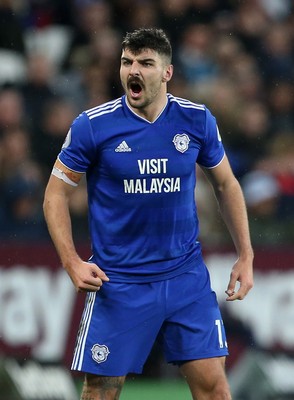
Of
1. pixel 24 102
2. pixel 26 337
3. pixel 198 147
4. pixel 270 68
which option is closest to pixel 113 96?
pixel 24 102

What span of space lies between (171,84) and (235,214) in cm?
471

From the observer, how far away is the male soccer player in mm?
5832

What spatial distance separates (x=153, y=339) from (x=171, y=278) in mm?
321

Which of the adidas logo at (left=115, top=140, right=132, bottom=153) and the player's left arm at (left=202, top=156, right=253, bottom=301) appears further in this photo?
the player's left arm at (left=202, top=156, right=253, bottom=301)

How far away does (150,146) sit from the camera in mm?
5914

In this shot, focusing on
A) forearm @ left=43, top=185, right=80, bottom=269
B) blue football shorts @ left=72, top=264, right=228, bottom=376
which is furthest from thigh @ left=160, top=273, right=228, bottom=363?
forearm @ left=43, top=185, right=80, bottom=269

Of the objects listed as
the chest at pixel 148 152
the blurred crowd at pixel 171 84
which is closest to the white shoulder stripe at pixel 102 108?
the chest at pixel 148 152

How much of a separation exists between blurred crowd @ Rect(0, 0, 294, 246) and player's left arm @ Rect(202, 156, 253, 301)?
9.51 ft

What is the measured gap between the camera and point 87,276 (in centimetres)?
559

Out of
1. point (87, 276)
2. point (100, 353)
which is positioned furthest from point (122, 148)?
point (100, 353)

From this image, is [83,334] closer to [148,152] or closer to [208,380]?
[208,380]

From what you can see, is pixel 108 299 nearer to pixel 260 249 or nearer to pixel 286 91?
pixel 260 249

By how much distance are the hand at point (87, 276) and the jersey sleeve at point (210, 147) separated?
0.90 meters

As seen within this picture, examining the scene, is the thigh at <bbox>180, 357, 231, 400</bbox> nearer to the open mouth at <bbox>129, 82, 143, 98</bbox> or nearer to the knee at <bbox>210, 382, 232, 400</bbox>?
the knee at <bbox>210, 382, 232, 400</bbox>
